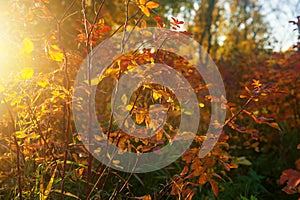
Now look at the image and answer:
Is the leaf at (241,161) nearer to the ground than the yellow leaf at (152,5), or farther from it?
nearer to the ground

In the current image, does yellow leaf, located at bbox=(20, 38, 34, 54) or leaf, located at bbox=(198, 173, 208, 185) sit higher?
yellow leaf, located at bbox=(20, 38, 34, 54)

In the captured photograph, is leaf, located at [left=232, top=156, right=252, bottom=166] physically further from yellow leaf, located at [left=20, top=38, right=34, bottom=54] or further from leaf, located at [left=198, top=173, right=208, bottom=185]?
yellow leaf, located at [left=20, top=38, right=34, bottom=54]

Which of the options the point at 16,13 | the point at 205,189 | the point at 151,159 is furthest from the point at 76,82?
the point at 205,189

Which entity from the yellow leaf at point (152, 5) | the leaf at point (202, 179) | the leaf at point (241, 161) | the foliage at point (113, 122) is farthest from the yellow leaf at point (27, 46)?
the leaf at point (241, 161)

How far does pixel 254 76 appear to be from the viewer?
5660 millimetres

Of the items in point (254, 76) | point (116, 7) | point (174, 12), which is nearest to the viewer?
point (254, 76)

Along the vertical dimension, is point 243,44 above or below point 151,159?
above

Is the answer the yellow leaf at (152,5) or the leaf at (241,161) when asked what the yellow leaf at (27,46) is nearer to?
the yellow leaf at (152,5)

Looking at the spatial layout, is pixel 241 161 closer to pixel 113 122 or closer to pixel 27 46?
pixel 113 122

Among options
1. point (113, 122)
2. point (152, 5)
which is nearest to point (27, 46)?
point (152, 5)

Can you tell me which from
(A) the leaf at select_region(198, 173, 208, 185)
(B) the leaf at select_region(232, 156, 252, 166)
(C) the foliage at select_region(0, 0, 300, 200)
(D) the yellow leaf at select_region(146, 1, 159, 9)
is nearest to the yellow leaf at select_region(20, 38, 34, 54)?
(C) the foliage at select_region(0, 0, 300, 200)

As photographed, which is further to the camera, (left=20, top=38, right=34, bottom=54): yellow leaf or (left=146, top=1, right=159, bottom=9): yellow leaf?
(left=146, top=1, right=159, bottom=9): yellow leaf

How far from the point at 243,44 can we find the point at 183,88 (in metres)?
11.7

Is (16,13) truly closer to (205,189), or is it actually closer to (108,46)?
(108,46)
